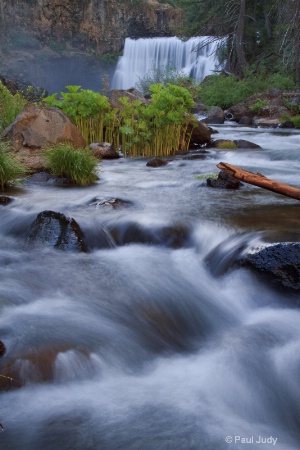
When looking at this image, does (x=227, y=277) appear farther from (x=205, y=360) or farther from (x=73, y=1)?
(x=73, y=1)

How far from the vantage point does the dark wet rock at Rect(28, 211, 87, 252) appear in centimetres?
522

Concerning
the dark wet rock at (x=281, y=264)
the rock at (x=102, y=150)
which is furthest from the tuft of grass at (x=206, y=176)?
the dark wet rock at (x=281, y=264)

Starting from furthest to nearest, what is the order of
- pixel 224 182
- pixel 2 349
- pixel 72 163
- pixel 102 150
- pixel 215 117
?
pixel 215 117 → pixel 102 150 → pixel 72 163 → pixel 224 182 → pixel 2 349

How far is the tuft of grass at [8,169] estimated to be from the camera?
7359 mm

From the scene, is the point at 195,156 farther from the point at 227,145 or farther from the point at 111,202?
the point at 111,202

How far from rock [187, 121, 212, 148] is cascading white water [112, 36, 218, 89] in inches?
845

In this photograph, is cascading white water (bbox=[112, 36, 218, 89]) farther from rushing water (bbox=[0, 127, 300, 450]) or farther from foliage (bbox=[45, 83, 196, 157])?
rushing water (bbox=[0, 127, 300, 450])

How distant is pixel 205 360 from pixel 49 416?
1.21 m

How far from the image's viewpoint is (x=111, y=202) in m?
6.78

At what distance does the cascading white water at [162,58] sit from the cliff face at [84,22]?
2543mm

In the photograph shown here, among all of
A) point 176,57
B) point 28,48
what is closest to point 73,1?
point 28,48

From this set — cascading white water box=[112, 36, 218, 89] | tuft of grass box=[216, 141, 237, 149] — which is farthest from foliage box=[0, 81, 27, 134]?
cascading white water box=[112, 36, 218, 89]

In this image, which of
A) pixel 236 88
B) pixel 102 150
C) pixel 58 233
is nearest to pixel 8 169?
pixel 58 233

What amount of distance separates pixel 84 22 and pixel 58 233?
128 feet
